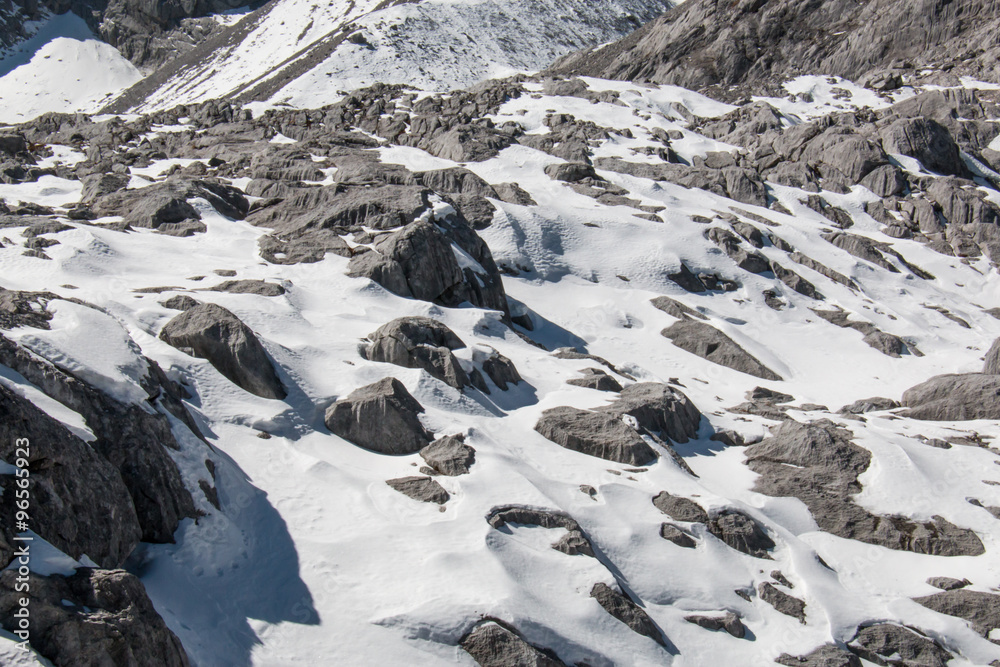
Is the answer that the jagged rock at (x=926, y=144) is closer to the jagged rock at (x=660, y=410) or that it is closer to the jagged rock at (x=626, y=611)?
the jagged rock at (x=660, y=410)

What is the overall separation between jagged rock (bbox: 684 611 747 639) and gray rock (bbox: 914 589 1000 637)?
392 centimetres

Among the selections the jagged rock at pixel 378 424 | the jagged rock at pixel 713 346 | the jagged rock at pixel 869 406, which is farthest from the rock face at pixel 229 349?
the jagged rock at pixel 869 406

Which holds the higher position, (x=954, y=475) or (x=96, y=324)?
(x=96, y=324)

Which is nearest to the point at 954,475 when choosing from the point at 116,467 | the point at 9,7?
the point at 116,467

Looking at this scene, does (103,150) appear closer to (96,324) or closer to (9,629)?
(96,324)

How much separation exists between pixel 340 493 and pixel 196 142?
113ft

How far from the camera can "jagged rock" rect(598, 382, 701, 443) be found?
16844mm

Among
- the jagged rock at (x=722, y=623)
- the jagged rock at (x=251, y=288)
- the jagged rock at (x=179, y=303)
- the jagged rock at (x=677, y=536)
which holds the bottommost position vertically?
the jagged rock at (x=722, y=623)

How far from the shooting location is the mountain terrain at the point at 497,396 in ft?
30.5

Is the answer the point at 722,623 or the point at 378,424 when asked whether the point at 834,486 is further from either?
the point at 378,424

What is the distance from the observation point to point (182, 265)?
2134cm

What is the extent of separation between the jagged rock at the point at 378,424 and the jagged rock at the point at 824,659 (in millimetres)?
7178

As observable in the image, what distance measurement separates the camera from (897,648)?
1162 centimetres

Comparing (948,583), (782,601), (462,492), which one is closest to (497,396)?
(462,492)
